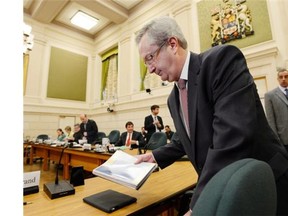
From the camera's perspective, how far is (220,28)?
475 cm

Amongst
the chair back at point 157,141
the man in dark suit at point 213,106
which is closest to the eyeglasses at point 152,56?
the man in dark suit at point 213,106

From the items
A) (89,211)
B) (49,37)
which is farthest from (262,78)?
(49,37)

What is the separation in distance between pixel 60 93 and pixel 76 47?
2188mm

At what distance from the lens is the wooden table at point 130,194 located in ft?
2.62

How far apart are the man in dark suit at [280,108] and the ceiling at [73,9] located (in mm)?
5797

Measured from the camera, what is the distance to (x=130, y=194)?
39.2 inches

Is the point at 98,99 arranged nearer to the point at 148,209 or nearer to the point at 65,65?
the point at 65,65

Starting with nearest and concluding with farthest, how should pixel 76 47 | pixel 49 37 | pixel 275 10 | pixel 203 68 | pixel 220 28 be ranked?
pixel 203 68 → pixel 275 10 → pixel 220 28 → pixel 49 37 → pixel 76 47

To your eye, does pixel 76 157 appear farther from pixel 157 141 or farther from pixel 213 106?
pixel 213 106

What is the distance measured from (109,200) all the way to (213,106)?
0.62 metres

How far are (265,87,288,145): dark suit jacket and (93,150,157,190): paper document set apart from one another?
197cm

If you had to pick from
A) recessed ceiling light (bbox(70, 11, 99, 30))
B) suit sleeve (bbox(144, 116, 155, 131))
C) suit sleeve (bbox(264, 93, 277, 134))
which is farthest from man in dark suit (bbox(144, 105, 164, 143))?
recessed ceiling light (bbox(70, 11, 99, 30))

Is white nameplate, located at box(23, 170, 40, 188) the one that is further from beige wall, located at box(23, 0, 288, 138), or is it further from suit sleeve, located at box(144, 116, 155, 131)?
beige wall, located at box(23, 0, 288, 138)

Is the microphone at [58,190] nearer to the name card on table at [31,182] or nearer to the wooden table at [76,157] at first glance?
the name card on table at [31,182]
